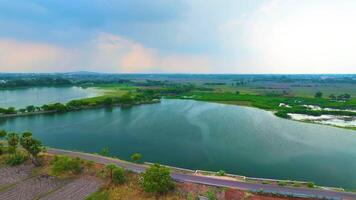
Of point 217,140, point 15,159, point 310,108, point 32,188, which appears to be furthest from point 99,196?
point 310,108

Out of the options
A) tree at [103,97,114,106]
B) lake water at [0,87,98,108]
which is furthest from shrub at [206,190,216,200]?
lake water at [0,87,98,108]

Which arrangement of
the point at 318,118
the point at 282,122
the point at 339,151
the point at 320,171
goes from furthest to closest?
the point at 318,118 → the point at 282,122 → the point at 339,151 → the point at 320,171

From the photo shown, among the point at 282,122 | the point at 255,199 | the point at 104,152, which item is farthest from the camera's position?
the point at 282,122

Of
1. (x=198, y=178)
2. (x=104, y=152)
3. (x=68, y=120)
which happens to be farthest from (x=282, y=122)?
(x=68, y=120)

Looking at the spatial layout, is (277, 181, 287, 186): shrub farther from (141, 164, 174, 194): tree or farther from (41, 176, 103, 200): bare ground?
(41, 176, 103, 200): bare ground

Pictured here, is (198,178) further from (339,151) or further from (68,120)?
(68,120)

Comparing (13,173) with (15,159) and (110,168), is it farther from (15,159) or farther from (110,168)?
(110,168)

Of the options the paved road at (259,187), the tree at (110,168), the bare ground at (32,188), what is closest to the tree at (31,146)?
the bare ground at (32,188)
